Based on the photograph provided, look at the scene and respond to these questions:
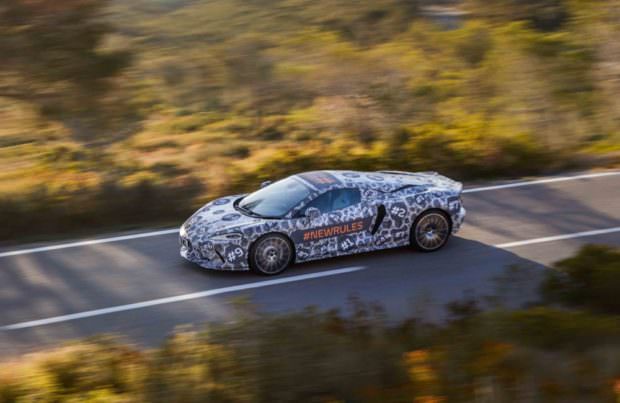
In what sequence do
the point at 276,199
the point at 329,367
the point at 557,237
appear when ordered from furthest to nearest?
the point at 557,237 → the point at 276,199 → the point at 329,367

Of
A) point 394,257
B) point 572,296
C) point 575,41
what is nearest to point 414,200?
Result: point 394,257

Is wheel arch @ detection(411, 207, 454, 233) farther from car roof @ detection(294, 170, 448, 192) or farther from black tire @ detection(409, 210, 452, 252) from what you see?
car roof @ detection(294, 170, 448, 192)

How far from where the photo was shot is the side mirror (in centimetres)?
1298

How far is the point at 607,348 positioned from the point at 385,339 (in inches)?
88.6

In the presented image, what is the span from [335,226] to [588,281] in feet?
12.9

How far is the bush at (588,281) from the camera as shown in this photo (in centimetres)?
1081

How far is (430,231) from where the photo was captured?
13.8m

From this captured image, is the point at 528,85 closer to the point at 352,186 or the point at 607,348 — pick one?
the point at 352,186

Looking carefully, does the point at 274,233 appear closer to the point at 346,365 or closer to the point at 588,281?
the point at 588,281

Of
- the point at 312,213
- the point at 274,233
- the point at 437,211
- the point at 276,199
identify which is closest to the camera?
the point at 274,233

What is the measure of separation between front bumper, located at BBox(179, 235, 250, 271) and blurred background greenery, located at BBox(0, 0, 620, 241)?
3.52m

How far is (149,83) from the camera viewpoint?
21984mm

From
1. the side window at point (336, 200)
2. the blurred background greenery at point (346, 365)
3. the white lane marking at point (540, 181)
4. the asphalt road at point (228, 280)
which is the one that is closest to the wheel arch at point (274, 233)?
the asphalt road at point (228, 280)

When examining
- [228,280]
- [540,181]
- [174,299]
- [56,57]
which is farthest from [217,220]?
[540,181]
